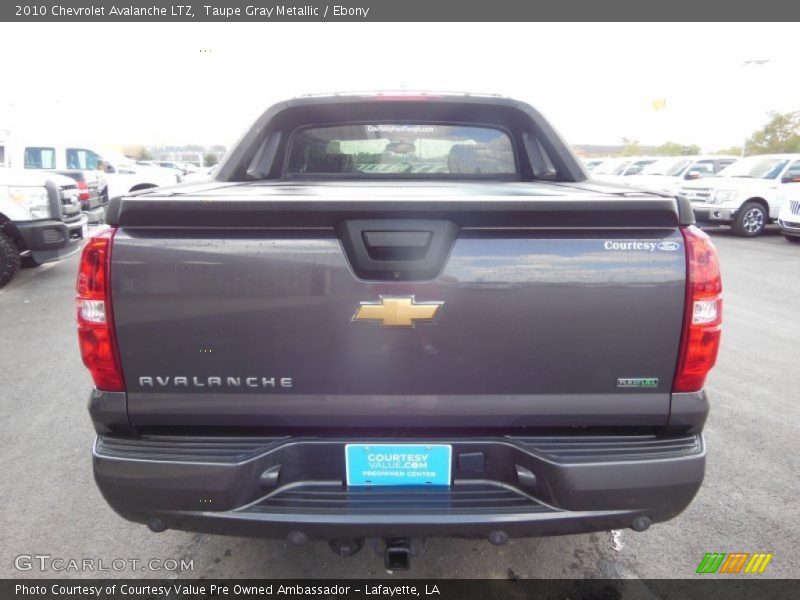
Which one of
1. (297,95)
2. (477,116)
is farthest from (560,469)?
(297,95)

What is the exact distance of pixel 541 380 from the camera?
5.97ft

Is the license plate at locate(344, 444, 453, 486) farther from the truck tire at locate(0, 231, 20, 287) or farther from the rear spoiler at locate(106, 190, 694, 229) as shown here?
the truck tire at locate(0, 231, 20, 287)

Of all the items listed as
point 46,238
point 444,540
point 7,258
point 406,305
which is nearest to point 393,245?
point 406,305

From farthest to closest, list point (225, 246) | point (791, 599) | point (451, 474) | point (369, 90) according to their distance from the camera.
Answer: point (369, 90)
point (791, 599)
point (451, 474)
point (225, 246)

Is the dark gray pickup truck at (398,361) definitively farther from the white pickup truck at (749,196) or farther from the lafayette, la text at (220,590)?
the white pickup truck at (749,196)

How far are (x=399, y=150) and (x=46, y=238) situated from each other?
643cm

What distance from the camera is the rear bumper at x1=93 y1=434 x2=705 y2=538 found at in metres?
1.80

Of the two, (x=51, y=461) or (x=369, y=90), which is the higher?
(x=369, y=90)

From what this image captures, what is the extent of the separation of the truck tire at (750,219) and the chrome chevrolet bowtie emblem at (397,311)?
13534mm

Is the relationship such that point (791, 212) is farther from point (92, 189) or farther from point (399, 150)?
point (92, 189)

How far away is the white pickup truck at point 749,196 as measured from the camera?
12.6 metres

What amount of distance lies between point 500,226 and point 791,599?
6.69ft

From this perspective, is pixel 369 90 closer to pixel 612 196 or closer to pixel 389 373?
pixel 612 196

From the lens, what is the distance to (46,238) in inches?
303
